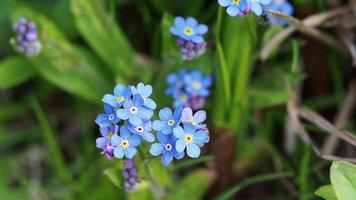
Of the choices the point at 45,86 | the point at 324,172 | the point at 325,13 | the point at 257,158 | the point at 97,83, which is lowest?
the point at 324,172

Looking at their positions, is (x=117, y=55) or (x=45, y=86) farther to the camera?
(x=45, y=86)

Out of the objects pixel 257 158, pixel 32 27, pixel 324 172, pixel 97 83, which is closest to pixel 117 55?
pixel 97 83

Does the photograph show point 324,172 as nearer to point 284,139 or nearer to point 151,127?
point 284,139

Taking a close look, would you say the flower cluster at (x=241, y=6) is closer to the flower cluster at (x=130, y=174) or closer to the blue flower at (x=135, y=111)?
the blue flower at (x=135, y=111)

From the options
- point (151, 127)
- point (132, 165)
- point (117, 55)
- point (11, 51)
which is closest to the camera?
point (151, 127)

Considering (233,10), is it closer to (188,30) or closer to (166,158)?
(188,30)

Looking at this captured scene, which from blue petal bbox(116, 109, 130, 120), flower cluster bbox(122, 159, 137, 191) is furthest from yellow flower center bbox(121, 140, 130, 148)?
flower cluster bbox(122, 159, 137, 191)

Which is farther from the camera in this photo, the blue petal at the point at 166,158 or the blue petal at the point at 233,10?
the blue petal at the point at 233,10

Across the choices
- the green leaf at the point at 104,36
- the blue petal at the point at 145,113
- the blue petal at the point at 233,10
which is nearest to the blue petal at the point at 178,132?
the blue petal at the point at 145,113
